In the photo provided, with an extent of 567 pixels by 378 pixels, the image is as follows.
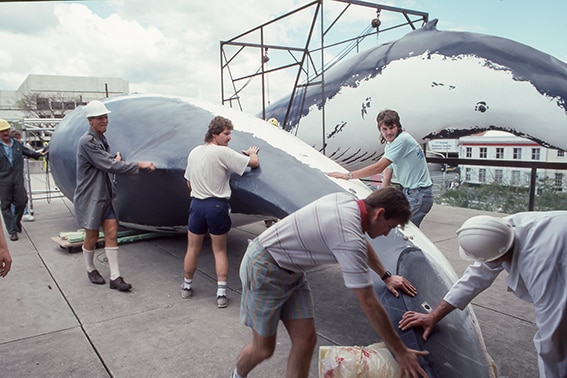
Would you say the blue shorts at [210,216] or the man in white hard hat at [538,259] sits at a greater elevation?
the man in white hard hat at [538,259]

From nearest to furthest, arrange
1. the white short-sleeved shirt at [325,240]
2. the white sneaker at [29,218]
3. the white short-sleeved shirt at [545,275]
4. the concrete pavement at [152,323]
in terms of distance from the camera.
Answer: the white short-sleeved shirt at [545,275] < the white short-sleeved shirt at [325,240] < the concrete pavement at [152,323] < the white sneaker at [29,218]

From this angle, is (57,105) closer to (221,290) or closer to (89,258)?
(89,258)

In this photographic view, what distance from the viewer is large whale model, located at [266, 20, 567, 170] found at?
6633 mm

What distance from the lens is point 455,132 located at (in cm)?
763

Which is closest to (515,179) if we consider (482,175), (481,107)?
(482,175)

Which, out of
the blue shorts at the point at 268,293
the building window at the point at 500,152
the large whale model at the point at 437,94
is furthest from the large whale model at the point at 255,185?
the building window at the point at 500,152

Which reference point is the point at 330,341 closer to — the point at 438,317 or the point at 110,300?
the point at 438,317

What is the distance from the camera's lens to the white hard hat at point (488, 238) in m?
2.12

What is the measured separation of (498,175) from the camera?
920 centimetres

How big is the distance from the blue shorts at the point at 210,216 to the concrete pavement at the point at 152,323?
767 millimetres

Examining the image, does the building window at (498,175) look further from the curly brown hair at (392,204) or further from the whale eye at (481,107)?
the curly brown hair at (392,204)

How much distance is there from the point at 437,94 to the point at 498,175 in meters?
2.83

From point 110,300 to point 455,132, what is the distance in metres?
5.97

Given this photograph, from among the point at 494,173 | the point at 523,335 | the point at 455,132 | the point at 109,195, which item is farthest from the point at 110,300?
the point at 494,173
